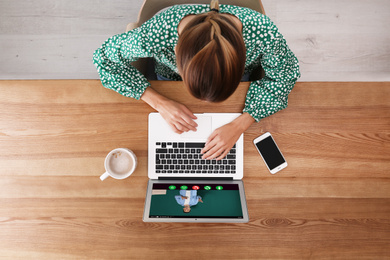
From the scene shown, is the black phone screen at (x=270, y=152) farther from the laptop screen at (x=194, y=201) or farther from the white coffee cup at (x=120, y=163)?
the white coffee cup at (x=120, y=163)

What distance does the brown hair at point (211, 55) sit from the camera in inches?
23.9

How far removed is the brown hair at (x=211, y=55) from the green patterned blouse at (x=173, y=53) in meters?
0.15

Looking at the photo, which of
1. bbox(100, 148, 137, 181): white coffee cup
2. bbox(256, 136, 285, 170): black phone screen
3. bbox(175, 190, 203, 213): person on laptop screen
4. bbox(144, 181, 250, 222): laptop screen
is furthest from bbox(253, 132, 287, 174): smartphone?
bbox(100, 148, 137, 181): white coffee cup

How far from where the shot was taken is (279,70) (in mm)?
839

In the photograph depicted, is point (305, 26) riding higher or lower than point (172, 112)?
higher

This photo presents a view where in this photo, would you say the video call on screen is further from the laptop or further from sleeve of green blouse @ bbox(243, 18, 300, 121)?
sleeve of green blouse @ bbox(243, 18, 300, 121)

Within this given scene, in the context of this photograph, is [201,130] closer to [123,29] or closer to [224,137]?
[224,137]

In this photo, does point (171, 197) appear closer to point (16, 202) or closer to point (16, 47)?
point (16, 202)

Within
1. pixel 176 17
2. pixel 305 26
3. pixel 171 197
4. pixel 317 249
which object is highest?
pixel 176 17

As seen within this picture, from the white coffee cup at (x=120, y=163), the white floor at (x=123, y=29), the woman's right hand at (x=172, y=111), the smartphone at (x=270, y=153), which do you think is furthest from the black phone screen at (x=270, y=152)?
the white floor at (x=123, y=29)

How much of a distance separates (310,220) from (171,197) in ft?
1.54

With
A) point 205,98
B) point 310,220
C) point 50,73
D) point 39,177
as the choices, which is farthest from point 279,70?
point 50,73

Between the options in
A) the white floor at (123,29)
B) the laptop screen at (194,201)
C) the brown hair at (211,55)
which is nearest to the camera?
the brown hair at (211,55)

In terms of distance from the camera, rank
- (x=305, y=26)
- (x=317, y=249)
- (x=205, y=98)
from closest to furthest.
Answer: (x=205, y=98)
(x=317, y=249)
(x=305, y=26)
